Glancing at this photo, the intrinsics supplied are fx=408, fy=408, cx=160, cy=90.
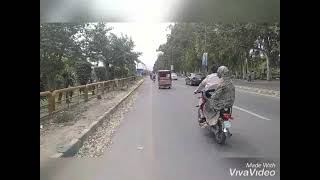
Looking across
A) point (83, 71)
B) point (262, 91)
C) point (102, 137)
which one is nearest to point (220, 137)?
point (262, 91)

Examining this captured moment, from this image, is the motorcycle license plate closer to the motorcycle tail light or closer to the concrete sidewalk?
the motorcycle tail light

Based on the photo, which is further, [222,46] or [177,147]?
[222,46]

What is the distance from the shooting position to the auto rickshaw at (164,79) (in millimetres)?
4879

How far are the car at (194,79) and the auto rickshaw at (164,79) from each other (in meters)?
0.24

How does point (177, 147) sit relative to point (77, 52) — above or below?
below

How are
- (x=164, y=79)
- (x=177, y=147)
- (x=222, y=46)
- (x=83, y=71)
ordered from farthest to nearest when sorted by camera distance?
1. (x=164, y=79)
2. (x=222, y=46)
3. (x=83, y=71)
4. (x=177, y=147)

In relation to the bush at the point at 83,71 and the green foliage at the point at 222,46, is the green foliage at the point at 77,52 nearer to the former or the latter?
the bush at the point at 83,71

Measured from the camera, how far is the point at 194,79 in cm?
497

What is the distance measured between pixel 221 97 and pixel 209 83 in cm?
22

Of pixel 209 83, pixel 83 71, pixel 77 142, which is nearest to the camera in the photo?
pixel 77 142

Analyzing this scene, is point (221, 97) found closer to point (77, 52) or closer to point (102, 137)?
point (102, 137)

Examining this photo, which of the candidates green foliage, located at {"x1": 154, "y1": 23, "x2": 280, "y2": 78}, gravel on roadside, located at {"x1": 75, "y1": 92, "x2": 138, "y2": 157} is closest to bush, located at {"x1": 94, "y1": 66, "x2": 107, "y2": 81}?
gravel on roadside, located at {"x1": 75, "y1": 92, "x2": 138, "y2": 157}
